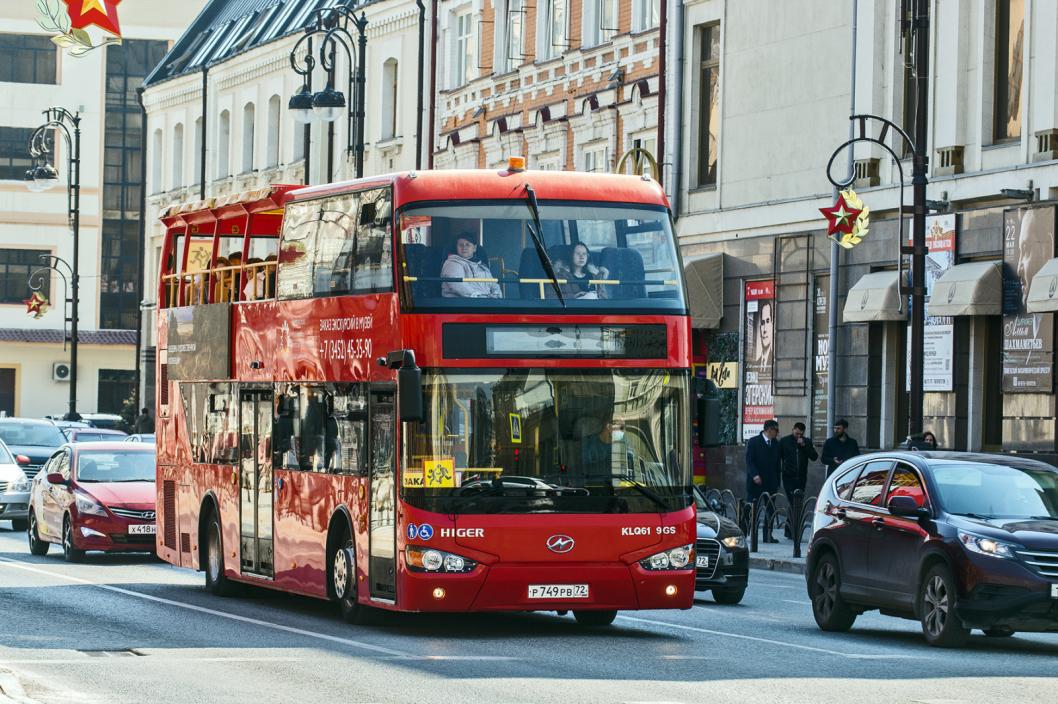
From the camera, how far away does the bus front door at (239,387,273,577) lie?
2178cm

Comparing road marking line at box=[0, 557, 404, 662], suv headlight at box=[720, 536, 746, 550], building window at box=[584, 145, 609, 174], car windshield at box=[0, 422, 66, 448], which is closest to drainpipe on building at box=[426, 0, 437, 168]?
building window at box=[584, 145, 609, 174]

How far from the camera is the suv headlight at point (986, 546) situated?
58.9 feet

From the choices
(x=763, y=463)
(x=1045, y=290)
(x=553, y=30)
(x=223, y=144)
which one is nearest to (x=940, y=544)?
(x=1045, y=290)

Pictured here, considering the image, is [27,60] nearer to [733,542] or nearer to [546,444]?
[733,542]

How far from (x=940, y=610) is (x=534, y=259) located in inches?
166

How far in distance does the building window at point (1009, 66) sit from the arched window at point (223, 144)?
37.4m

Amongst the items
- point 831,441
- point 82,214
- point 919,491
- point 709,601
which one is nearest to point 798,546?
point 831,441

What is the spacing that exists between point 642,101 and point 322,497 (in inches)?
1022

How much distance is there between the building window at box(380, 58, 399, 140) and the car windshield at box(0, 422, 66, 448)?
15925mm

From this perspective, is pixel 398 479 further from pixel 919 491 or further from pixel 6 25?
pixel 6 25

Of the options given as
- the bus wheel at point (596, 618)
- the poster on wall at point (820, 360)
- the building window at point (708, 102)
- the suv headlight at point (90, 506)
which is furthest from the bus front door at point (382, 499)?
the building window at point (708, 102)

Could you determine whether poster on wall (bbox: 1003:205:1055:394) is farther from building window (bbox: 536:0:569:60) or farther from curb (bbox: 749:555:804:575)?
building window (bbox: 536:0:569:60)

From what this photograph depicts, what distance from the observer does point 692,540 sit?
60.8 ft

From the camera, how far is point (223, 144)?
69.4 metres
